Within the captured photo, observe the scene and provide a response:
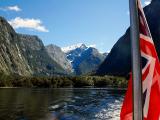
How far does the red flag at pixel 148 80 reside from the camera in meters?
8.03

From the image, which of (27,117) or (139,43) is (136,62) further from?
(27,117)

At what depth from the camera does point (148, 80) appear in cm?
810

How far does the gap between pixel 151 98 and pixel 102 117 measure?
80.4 metres

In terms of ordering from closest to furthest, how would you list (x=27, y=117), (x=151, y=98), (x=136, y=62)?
1. (x=136, y=62)
2. (x=151, y=98)
3. (x=27, y=117)

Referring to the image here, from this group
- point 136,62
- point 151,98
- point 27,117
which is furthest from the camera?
point 27,117

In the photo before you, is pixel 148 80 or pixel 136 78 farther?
pixel 148 80

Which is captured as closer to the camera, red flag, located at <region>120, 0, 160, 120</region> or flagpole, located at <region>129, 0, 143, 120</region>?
flagpole, located at <region>129, 0, 143, 120</region>

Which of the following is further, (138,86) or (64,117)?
(64,117)

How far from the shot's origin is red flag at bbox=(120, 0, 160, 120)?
26.3 feet

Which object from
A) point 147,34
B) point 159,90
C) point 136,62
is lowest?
point 159,90

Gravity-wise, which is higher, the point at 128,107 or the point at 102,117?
the point at 128,107

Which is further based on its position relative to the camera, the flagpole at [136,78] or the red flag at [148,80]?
the red flag at [148,80]

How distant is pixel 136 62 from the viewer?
24.0ft

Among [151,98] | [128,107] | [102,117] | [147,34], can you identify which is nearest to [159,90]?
[151,98]
